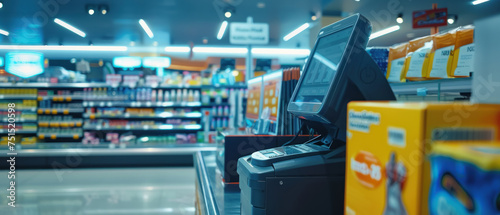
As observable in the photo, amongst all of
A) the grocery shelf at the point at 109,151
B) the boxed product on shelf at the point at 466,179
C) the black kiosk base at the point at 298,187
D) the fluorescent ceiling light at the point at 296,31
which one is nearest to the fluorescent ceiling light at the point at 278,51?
the fluorescent ceiling light at the point at 296,31

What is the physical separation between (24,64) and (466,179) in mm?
9103

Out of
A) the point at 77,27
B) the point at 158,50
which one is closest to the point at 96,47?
the point at 158,50

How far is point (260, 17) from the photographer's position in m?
8.74

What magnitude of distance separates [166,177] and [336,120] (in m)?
5.16

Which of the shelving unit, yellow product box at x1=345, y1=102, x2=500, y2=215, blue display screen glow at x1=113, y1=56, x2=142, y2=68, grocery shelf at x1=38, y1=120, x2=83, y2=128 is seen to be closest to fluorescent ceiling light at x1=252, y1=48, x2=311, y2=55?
blue display screen glow at x1=113, y1=56, x2=142, y2=68

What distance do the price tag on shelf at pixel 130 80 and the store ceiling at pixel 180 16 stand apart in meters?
1.44

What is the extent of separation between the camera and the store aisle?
4.24 meters

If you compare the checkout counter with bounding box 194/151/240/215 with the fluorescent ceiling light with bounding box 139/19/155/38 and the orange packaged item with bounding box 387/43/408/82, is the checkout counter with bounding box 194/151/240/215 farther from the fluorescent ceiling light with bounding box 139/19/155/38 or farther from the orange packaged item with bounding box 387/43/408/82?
the fluorescent ceiling light with bounding box 139/19/155/38

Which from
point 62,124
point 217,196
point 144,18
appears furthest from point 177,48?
point 217,196

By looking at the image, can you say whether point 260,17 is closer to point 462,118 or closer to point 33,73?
point 33,73

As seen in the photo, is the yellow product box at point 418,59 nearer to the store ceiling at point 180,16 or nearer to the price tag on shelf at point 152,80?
the store ceiling at point 180,16

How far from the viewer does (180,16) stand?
8.71 m

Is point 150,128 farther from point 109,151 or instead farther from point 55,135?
point 55,135

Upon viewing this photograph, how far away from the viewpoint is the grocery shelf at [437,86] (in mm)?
1134
